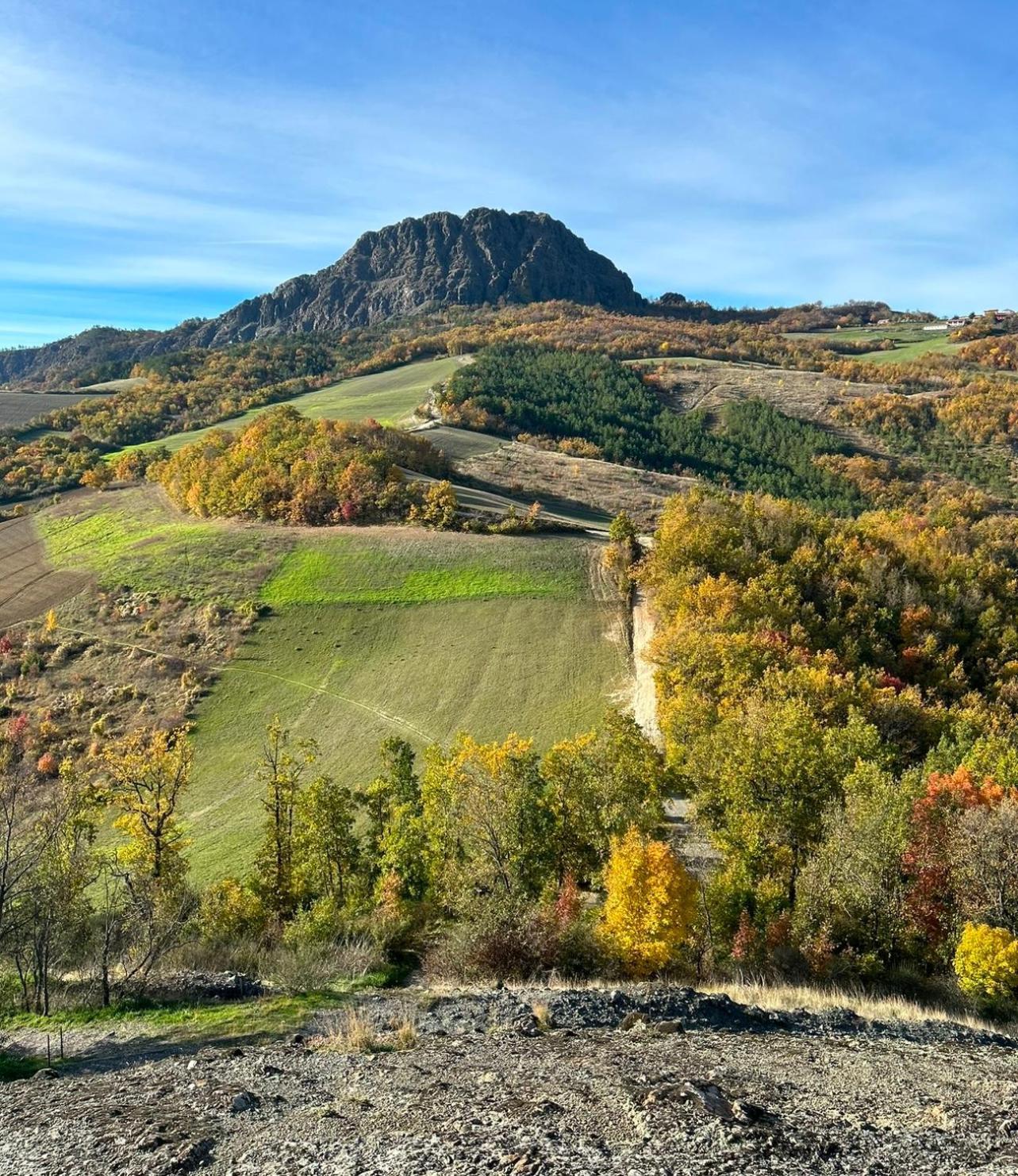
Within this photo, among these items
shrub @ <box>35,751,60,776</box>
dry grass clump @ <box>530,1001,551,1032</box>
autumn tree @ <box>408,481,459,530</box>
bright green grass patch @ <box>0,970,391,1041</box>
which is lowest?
shrub @ <box>35,751,60,776</box>

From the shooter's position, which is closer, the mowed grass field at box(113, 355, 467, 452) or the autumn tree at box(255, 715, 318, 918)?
the autumn tree at box(255, 715, 318, 918)

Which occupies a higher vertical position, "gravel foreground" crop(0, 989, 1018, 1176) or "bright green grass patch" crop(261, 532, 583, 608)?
"bright green grass patch" crop(261, 532, 583, 608)

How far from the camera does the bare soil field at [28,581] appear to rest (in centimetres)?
7875

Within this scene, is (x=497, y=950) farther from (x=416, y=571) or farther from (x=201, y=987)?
(x=416, y=571)

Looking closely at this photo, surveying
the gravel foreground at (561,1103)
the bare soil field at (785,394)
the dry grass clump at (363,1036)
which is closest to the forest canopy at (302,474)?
the dry grass clump at (363,1036)

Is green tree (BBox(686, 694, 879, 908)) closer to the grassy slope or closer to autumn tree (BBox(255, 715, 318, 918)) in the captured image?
autumn tree (BBox(255, 715, 318, 918))

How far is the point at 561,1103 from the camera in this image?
1301cm

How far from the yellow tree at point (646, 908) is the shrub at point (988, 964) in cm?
912

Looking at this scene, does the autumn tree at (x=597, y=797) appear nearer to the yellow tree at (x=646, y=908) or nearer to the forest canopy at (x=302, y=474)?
the yellow tree at (x=646, y=908)

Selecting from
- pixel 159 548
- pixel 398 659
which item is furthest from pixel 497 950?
pixel 159 548

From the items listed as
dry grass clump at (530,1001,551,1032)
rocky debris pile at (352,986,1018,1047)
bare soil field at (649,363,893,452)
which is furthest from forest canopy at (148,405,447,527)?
bare soil field at (649,363,893,452)

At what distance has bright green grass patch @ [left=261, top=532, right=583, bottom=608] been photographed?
78.2 meters

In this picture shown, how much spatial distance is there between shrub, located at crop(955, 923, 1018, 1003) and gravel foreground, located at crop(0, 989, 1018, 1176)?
6897mm

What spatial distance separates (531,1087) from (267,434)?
4288 inches
